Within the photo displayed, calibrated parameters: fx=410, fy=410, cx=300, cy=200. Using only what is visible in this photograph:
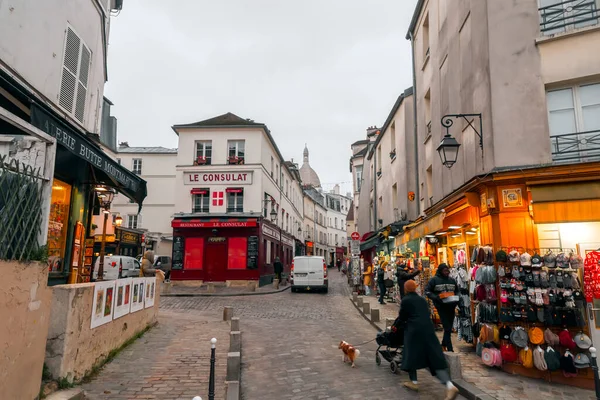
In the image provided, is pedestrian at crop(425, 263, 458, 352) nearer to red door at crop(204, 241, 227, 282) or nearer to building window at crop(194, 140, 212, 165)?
red door at crop(204, 241, 227, 282)

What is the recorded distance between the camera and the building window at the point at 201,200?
25531 millimetres

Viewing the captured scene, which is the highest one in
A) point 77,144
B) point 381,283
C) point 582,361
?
point 77,144

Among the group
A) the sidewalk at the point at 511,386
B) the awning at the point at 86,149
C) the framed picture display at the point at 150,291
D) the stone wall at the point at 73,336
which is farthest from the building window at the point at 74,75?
the sidewalk at the point at 511,386

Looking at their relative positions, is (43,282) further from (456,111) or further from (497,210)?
(456,111)

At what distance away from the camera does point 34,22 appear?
23.5ft

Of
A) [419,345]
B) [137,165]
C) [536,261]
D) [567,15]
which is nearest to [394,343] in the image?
[419,345]

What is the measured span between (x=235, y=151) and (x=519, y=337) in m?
21.6

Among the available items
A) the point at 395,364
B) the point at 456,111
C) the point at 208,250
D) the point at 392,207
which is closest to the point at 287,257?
the point at 208,250

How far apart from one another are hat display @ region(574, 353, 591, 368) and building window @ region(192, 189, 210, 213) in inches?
856

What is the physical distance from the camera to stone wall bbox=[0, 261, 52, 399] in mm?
3850

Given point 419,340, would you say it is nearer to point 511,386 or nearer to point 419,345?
point 419,345

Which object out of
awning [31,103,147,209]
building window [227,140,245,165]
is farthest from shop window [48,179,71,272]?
building window [227,140,245,165]

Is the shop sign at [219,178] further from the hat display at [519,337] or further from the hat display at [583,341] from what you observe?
the hat display at [583,341]

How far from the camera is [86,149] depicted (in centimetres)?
674
